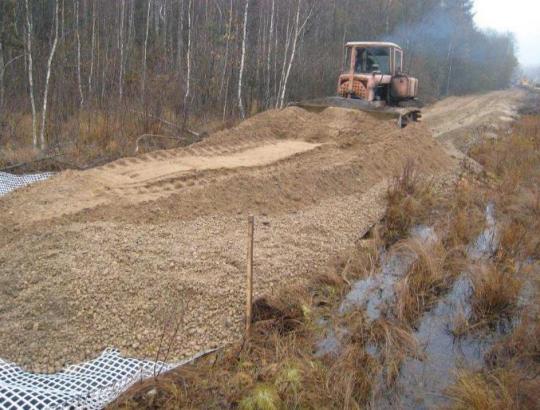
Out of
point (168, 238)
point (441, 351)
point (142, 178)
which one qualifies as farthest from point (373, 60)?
point (441, 351)

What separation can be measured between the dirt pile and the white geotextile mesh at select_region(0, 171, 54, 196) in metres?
0.53

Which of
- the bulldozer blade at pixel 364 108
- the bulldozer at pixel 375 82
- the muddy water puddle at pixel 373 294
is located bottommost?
the muddy water puddle at pixel 373 294

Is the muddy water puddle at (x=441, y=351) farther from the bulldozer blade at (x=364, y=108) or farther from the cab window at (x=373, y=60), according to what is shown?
the cab window at (x=373, y=60)

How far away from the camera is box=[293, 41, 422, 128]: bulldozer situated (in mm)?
12227

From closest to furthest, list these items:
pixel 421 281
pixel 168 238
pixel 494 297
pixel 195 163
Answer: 1. pixel 494 297
2. pixel 421 281
3. pixel 168 238
4. pixel 195 163

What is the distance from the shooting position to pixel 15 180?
7.29 m

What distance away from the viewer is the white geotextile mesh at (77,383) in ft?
10.7

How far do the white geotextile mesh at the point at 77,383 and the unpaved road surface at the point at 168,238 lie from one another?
13 centimetres

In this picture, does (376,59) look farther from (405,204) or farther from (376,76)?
(405,204)

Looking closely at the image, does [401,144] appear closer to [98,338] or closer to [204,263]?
[204,263]

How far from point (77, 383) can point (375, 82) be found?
36.1 feet

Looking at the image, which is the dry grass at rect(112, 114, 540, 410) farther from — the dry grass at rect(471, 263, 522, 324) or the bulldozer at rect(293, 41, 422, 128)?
the bulldozer at rect(293, 41, 422, 128)

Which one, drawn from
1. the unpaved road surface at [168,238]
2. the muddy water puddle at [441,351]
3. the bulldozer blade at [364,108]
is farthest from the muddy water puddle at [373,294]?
the bulldozer blade at [364,108]

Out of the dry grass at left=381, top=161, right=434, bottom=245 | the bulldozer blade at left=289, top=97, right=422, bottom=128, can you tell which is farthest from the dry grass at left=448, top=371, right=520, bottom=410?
the bulldozer blade at left=289, top=97, right=422, bottom=128
